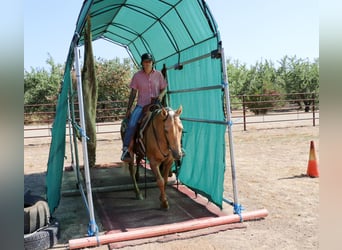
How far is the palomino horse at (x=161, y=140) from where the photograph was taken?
484 centimetres

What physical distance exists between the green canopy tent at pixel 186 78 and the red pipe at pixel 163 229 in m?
0.20

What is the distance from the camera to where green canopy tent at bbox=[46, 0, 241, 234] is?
507 centimetres

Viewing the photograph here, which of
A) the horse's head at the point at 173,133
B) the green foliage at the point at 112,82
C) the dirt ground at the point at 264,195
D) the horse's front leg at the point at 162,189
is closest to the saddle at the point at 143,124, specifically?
the horse's front leg at the point at 162,189

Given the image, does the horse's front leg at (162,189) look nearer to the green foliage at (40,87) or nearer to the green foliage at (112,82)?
the green foliage at (112,82)

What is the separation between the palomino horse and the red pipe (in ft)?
3.09

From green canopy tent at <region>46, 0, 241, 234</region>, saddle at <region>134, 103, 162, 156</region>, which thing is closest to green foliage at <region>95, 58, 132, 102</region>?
green canopy tent at <region>46, 0, 241, 234</region>

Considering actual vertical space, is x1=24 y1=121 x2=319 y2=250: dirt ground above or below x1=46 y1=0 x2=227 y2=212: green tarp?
below

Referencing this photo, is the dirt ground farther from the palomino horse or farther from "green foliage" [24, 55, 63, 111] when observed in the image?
"green foliage" [24, 55, 63, 111]

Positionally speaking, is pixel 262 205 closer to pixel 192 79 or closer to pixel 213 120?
pixel 213 120

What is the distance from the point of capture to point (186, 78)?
659 cm

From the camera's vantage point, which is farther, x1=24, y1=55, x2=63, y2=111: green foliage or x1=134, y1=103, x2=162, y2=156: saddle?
x1=24, y1=55, x2=63, y2=111: green foliage

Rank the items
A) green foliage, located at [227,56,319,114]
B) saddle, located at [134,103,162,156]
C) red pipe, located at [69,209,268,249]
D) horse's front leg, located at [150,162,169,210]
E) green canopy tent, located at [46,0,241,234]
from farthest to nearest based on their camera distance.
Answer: green foliage, located at [227,56,319,114] < saddle, located at [134,103,162,156] < horse's front leg, located at [150,162,169,210] < green canopy tent, located at [46,0,241,234] < red pipe, located at [69,209,268,249]

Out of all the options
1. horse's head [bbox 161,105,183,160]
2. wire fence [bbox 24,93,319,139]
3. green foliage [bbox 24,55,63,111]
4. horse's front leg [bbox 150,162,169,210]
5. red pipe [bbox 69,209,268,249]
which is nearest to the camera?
red pipe [bbox 69,209,268,249]
